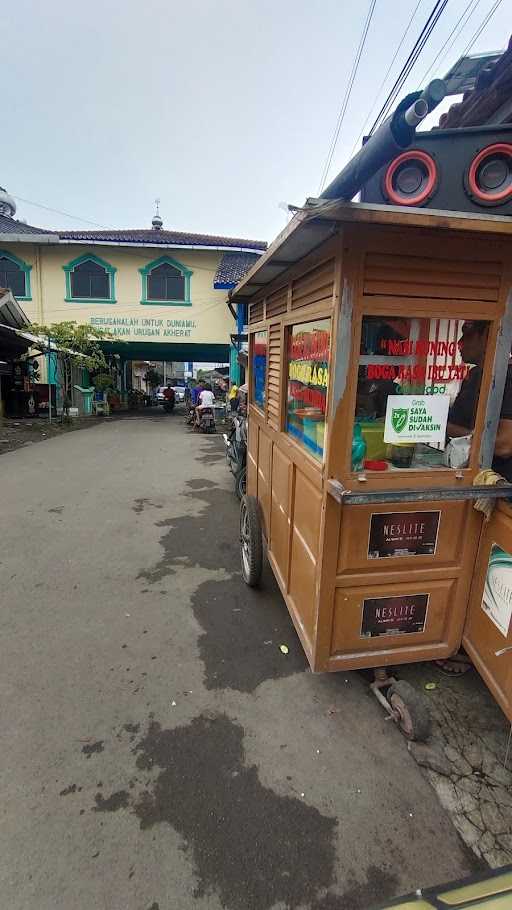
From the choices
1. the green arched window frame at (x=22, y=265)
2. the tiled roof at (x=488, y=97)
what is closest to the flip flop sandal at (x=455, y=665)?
the tiled roof at (x=488, y=97)

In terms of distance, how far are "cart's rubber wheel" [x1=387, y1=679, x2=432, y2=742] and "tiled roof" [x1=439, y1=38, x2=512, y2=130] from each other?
4894 mm

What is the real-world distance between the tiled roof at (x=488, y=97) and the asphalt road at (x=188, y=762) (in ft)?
16.8

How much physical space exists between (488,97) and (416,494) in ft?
14.8

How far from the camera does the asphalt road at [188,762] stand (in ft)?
5.32

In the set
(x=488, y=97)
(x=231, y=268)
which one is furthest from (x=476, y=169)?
(x=231, y=268)

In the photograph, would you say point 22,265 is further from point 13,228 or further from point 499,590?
point 499,590

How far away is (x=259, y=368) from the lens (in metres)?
4.30

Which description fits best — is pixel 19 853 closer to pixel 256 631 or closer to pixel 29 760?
pixel 29 760

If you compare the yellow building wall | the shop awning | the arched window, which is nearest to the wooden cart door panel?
the shop awning

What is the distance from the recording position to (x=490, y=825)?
1.82 m

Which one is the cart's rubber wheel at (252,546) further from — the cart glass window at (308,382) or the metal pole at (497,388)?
the metal pole at (497,388)

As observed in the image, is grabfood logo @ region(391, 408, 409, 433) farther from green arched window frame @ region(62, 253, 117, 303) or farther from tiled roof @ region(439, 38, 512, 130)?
green arched window frame @ region(62, 253, 117, 303)

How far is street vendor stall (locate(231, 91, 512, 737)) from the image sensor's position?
1.99m

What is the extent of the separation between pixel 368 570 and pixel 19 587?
3046 mm
